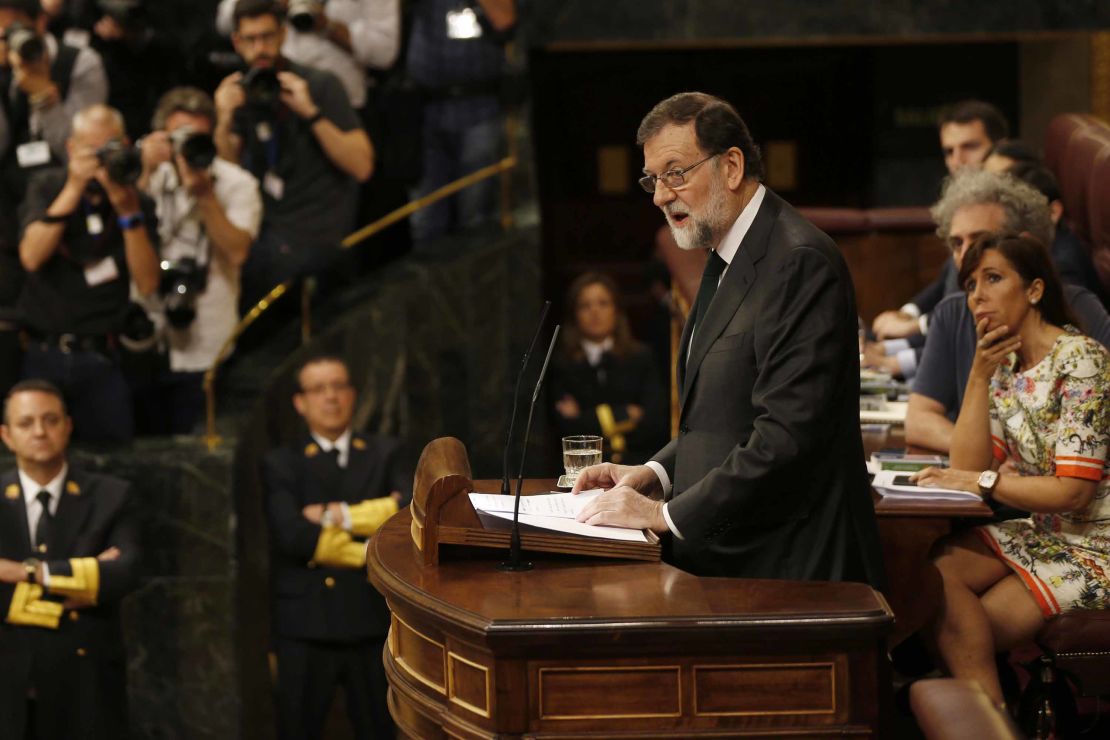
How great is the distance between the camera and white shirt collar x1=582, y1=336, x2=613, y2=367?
258 inches

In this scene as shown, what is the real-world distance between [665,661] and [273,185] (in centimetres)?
401

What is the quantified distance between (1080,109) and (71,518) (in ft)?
18.1

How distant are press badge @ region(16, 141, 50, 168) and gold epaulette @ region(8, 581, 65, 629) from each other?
1593mm

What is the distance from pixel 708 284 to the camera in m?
2.94

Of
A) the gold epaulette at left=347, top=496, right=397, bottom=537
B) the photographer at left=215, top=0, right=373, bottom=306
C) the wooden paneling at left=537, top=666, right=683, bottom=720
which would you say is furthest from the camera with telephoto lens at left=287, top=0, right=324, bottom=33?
the wooden paneling at left=537, top=666, right=683, bottom=720

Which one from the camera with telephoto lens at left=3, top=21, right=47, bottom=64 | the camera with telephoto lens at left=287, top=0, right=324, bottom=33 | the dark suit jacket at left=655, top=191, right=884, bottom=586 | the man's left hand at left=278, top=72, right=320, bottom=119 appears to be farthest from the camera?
the camera with telephoto lens at left=287, top=0, right=324, bottom=33

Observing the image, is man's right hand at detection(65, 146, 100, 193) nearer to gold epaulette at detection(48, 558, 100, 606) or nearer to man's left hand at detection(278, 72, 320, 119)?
man's left hand at detection(278, 72, 320, 119)

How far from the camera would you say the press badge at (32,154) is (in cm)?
580

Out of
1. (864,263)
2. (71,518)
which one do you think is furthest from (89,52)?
(864,263)

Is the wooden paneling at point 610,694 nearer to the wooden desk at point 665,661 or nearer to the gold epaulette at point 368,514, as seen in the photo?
the wooden desk at point 665,661

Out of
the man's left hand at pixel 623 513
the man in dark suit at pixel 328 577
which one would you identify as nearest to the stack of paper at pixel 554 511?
the man's left hand at pixel 623 513

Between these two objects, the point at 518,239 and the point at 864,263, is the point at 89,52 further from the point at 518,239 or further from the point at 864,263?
the point at 864,263

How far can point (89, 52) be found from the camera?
6004mm

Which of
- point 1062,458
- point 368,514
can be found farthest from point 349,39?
point 1062,458
